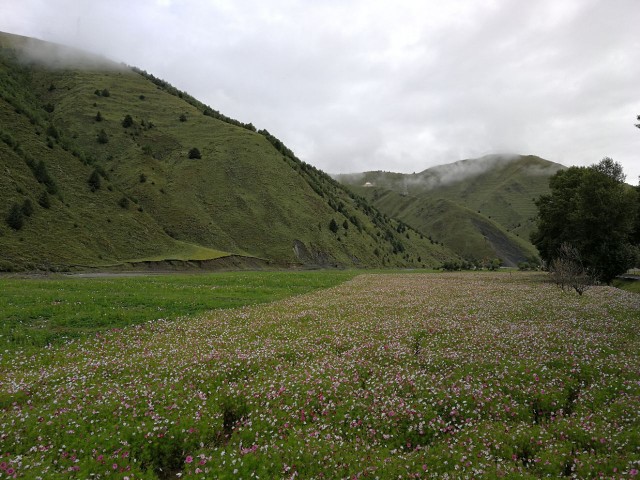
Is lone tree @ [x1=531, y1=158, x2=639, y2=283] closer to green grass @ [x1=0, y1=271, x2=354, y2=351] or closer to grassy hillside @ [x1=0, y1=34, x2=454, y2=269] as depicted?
green grass @ [x1=0, y1=271, x2=354, y2=351]

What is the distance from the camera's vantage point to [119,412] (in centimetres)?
952

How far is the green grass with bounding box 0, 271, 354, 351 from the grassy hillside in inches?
1098

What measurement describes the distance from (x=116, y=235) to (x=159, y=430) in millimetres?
68608

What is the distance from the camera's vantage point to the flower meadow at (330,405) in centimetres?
766

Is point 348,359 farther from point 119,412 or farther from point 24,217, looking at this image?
point 24,217

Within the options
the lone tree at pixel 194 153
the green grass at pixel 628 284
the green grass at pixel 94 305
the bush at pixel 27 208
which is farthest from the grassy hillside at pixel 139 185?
the green grass at pixel 628 284

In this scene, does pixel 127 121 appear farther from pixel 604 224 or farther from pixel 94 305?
pixel 604 224

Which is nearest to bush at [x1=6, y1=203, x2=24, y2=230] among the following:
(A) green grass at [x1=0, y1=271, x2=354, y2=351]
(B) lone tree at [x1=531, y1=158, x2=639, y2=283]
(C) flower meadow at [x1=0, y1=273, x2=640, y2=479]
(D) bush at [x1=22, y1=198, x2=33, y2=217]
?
(D) bush at [x1=22, y1=198, x2=33, y2=217]

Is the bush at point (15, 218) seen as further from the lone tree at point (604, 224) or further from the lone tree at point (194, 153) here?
the lone tree at point (604, 224)

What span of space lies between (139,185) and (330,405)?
3667 inches

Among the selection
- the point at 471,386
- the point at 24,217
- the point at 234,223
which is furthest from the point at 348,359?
the point at 234,223

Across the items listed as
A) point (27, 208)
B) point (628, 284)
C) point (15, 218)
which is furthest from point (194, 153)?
point (628, 284)

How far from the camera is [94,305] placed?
23.3 meters

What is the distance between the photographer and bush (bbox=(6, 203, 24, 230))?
175ft
